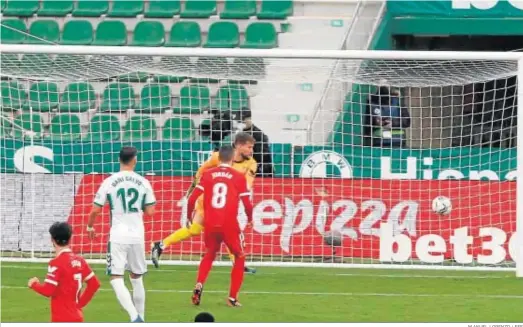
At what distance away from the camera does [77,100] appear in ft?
64.8

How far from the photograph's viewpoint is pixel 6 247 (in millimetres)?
17000

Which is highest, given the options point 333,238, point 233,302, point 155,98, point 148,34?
point 148,34

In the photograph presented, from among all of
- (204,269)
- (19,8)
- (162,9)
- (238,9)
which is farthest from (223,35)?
(204,269)

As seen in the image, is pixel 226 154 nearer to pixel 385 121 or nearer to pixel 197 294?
pixel 197 294

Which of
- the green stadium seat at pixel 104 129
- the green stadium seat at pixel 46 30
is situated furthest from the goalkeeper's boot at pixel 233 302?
the green stadium seat at pixel 46 30

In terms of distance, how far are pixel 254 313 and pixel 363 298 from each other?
1.67 meters

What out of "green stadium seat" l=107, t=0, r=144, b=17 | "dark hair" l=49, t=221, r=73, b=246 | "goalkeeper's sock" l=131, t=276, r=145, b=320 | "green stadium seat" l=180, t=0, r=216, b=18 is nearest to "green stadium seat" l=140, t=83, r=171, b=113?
"green stadium seat" l=180, t=0, r=216, b=18

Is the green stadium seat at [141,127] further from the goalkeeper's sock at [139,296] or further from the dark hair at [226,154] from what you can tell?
the goalkeeper's sock at [139,296]

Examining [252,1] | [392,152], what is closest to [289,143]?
[392,152]

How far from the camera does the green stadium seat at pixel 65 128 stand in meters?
18.6

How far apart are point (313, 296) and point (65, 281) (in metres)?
4.65

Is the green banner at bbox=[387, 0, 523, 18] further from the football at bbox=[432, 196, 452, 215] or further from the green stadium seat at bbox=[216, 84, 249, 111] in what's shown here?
the football at bbox=[432, 196, 452, 215]

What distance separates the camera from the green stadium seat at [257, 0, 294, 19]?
22312 mm

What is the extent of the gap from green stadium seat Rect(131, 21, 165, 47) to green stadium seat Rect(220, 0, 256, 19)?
3.88 ft
